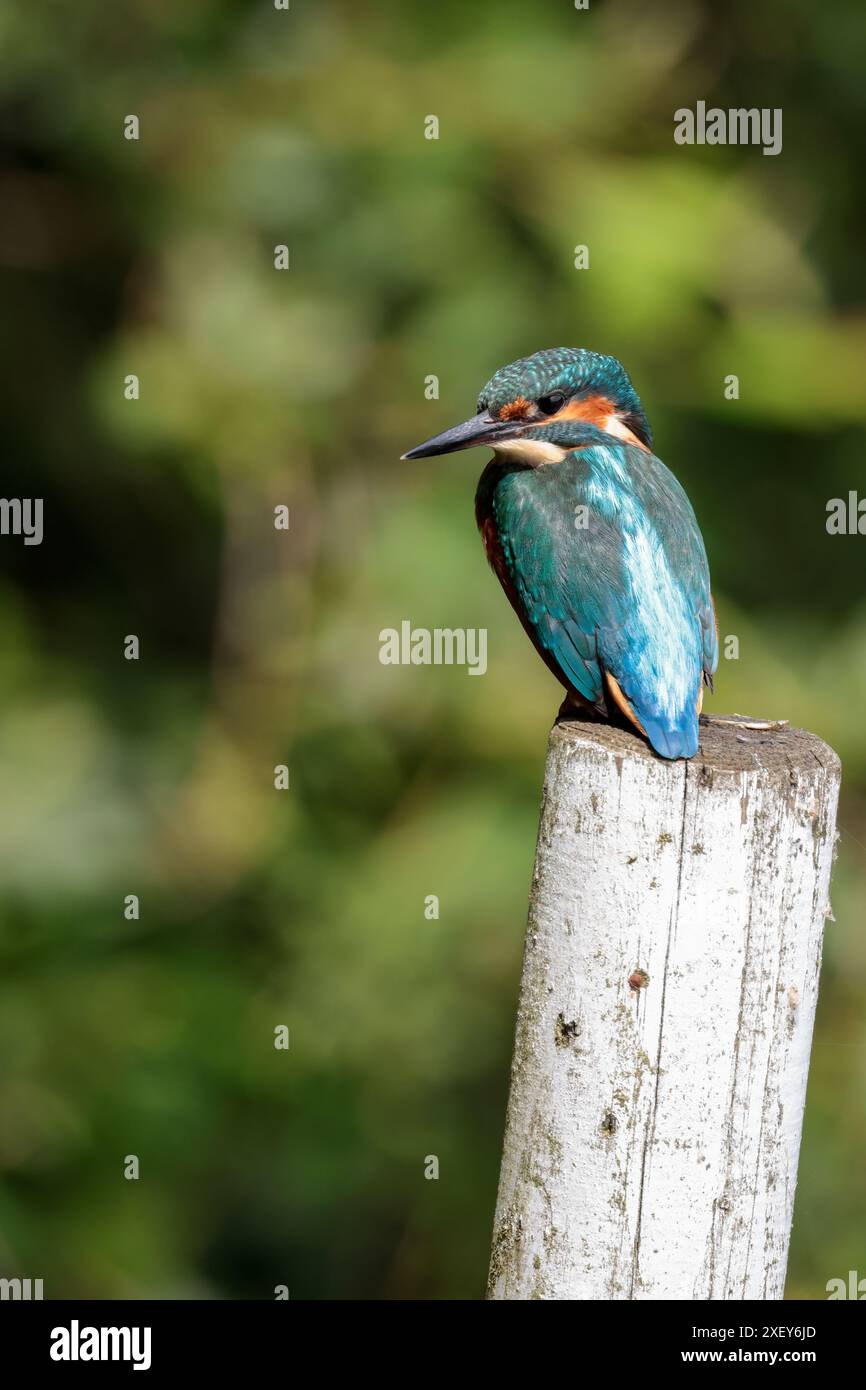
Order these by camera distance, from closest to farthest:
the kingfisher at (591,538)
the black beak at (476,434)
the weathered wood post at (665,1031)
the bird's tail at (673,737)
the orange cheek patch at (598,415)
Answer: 1. the weathered wood post at (665,1031)
2. the bird's tail at (673,737)
3. the kingfisher at (591,538)
4. the black beak at (476,434)
5. the orange cheek patch at (598,415)

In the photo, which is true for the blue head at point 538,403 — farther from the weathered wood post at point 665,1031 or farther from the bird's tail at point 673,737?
the weathered wood post at point 665,1031

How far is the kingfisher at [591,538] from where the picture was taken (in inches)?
96.0

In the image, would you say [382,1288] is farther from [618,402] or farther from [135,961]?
[618,402]

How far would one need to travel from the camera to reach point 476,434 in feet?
8.80

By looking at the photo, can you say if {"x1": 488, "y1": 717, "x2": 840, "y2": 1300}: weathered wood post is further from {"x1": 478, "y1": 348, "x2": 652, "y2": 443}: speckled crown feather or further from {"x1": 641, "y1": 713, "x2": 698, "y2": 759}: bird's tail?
{"x1": 478, "y1": 348, "x2": 652, "y2": 443}: speckled crown feather

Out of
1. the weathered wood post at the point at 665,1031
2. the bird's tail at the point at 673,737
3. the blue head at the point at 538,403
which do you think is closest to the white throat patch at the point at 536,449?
the blue head at the point at 538,403

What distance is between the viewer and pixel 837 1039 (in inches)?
194

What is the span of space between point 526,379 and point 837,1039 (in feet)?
9.72

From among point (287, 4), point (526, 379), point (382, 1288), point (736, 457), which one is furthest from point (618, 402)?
point (382, 1288)

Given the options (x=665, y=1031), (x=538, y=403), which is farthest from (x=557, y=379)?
(x=665, y=1031)

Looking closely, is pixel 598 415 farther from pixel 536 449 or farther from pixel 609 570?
pixel 609 570

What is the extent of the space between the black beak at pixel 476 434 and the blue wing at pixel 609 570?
0.07m

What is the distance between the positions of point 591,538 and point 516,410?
33 cm

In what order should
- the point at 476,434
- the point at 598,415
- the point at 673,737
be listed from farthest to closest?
the point at 598,415
the point at 476,434
the point at 673,737
